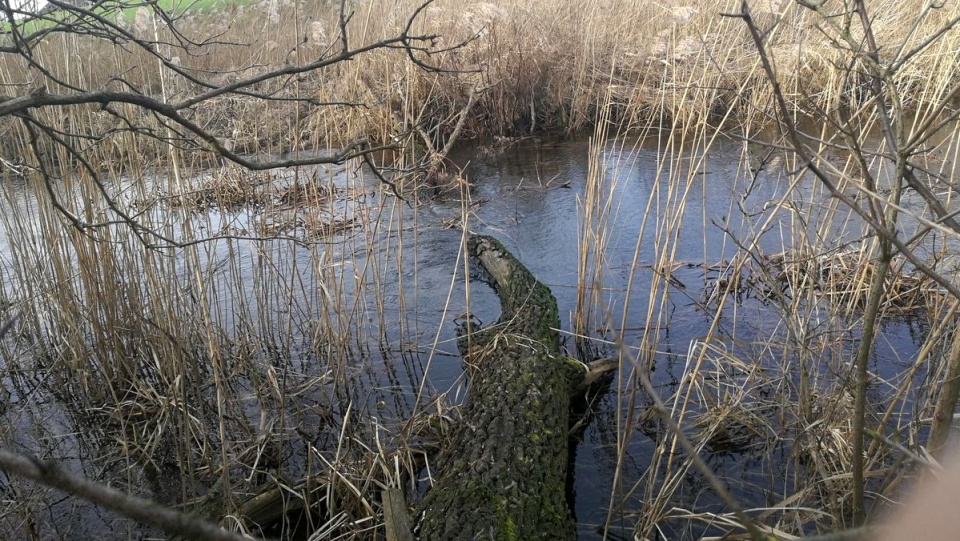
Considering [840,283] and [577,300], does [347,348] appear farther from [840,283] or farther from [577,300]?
[840,283]

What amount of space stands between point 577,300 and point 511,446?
166 centimetres

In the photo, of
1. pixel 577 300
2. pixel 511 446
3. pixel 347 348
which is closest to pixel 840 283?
pixel 577 300

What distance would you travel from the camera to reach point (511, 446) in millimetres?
2465

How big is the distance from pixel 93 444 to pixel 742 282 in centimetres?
386

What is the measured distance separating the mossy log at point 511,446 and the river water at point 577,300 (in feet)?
0.77

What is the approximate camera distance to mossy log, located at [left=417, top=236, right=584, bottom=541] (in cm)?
212

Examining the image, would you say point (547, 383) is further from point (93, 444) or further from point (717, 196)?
point (717, 196)

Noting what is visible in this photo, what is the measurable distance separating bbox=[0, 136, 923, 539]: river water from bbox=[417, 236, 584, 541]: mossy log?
0.23 meters

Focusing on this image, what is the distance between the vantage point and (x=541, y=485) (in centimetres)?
234

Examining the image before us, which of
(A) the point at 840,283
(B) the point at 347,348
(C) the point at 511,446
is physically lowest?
(B) the point at 347,348

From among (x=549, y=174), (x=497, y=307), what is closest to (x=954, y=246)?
(x=497, y=307)

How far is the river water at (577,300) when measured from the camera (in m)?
2.79

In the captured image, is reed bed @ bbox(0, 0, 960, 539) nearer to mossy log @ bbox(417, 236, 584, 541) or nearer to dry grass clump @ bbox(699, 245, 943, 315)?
dry grass clump @ bbox(699, 245, 943, 315)

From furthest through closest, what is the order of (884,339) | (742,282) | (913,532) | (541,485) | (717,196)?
(717,196) < (742,282) < (884,339) < (541,485) < (913,532)
